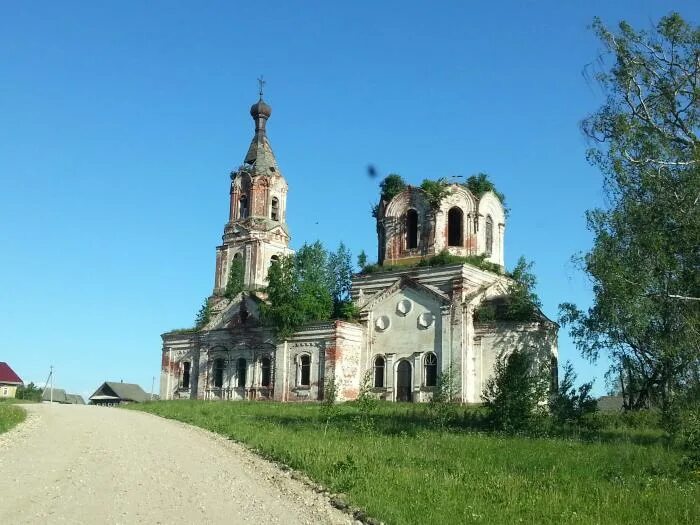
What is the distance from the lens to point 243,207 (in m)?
46.1

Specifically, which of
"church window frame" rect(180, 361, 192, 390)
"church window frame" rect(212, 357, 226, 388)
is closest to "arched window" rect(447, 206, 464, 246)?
"church window frame" rect(212, 357, 226, 388)

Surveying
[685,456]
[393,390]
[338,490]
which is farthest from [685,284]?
[393,390]

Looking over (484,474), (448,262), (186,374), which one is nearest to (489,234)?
(448,262)

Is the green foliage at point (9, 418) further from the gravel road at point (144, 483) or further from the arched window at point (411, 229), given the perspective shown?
the arched window at point (411, 229)

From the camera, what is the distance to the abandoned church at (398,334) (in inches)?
1275

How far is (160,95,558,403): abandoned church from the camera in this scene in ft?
106

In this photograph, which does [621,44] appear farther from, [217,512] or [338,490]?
[217,512]

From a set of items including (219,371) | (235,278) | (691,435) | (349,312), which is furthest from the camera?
(235,278)

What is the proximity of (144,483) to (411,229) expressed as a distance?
26.2m

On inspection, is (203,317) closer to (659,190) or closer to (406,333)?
(406,333)

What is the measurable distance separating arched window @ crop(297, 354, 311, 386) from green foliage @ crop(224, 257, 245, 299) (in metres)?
8.56

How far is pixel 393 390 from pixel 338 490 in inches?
881

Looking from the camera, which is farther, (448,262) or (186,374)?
(186,374)

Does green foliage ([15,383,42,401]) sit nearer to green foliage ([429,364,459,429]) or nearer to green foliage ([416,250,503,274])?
green foliage ([416,250,503,274])
